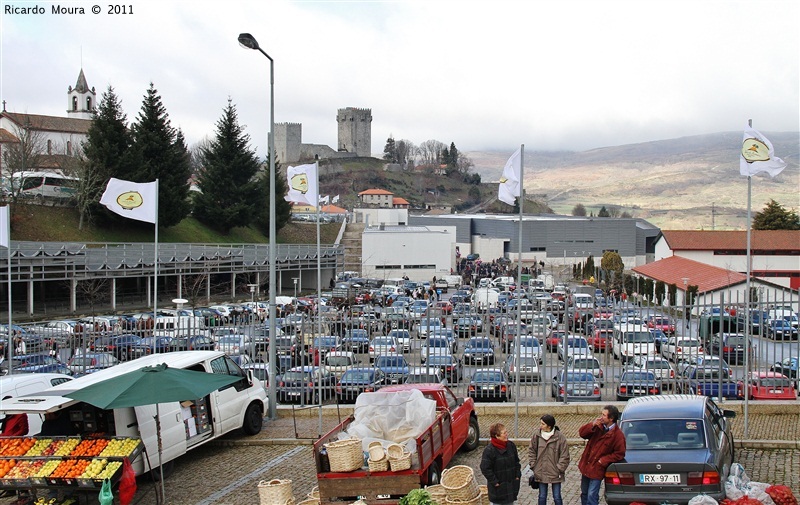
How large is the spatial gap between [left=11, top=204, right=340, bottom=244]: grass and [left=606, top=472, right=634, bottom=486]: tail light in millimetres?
53247

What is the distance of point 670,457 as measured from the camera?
27.0 ft

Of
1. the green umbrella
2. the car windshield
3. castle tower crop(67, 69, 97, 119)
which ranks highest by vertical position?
castle tower crop(67, 69, 97, 119)

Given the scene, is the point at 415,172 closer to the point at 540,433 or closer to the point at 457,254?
the point at 457,254

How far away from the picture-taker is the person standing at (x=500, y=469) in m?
7.93

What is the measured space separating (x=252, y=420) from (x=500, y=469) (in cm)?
654

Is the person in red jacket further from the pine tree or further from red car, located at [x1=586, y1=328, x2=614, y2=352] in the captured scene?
the pine tree

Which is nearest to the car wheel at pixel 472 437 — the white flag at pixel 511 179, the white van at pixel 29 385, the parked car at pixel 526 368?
the parked car at pixel 526 368

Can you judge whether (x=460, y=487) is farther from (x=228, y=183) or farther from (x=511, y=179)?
(x=228, y=183)

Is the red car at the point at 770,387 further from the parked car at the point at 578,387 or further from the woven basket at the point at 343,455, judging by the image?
the woven basket at the point at 343,455

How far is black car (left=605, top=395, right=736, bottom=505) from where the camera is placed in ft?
26.3

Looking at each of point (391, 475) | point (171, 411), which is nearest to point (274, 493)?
point (391, 475)

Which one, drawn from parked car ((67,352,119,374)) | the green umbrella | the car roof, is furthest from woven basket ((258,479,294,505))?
parked car ((67,352,119,374))

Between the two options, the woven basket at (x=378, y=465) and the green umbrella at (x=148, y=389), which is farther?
the green umbrella at (x=148, y=389)

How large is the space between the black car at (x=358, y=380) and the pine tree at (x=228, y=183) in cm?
5671
